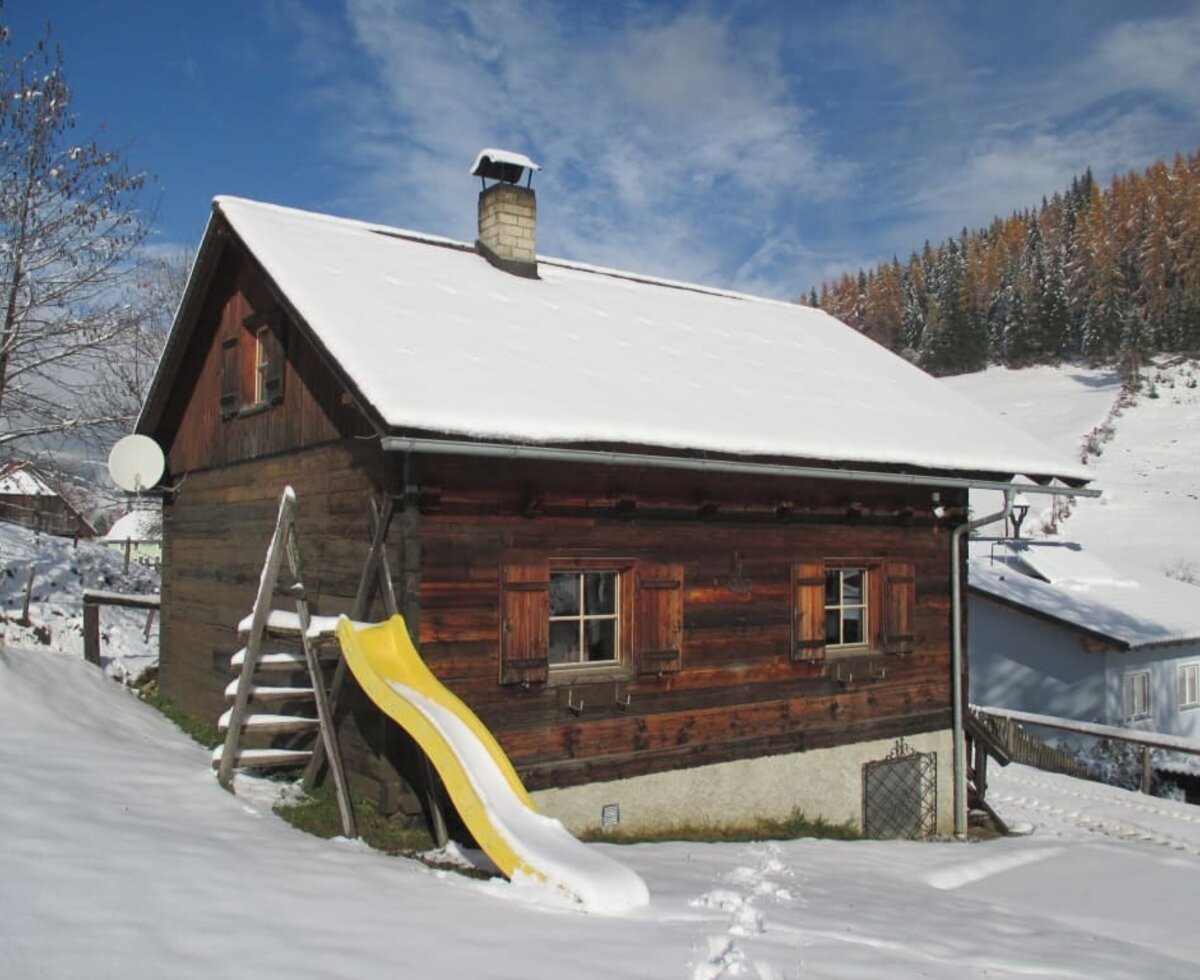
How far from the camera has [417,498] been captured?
8.03 metres

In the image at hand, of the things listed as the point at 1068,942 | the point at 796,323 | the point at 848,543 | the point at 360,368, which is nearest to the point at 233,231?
the point at 360,368

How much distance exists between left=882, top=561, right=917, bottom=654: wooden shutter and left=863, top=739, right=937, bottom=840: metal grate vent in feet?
4.14

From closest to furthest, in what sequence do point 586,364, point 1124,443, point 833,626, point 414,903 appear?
1. point 414,903
2. point 586,364
3. point 833,626
4. point 1124,443

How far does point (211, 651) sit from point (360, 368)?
19.5ft

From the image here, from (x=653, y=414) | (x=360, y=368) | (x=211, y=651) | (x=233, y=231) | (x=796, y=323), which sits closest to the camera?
(x=360, y=368)

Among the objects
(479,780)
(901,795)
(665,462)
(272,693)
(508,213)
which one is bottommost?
(901,795)

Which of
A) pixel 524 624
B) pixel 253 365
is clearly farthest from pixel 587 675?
pixel 253 365

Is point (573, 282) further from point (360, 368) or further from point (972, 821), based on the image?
point (972, 821)

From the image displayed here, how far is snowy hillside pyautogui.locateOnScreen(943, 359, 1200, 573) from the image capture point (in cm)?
4478

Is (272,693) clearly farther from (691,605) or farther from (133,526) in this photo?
(133,526)

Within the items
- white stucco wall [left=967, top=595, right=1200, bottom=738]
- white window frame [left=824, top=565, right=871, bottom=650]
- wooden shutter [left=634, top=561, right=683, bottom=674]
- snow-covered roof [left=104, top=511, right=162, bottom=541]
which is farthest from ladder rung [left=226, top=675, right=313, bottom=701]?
snow-covered roof [left=104, top=511, right=162, bottom=541]

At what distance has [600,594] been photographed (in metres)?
9.48

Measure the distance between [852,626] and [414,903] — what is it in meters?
7.57

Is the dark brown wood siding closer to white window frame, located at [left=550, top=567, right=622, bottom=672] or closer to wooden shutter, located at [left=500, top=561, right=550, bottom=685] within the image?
wooden shutter, located at [left=500, top=561, right=550, bottom=685]
